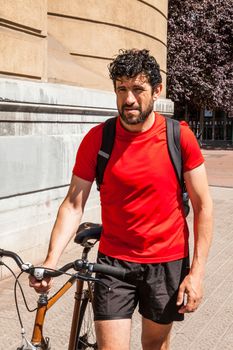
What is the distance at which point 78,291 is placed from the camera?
3244 mm

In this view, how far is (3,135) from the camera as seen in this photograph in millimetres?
6551

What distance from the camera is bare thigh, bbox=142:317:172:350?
3059mm

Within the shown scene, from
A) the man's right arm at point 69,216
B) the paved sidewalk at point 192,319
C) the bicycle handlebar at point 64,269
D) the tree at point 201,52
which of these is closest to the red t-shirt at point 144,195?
the man's right arm at point 69,216

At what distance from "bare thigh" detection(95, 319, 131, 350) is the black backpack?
0.65 metres

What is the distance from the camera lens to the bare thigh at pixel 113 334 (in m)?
2.87

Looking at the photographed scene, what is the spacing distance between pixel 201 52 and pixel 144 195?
24.3 metres

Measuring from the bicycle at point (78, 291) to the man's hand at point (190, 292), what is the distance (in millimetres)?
405

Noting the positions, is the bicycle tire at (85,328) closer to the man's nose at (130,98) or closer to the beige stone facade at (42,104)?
the man's nose at (130,98)

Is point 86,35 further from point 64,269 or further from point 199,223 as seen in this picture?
point 64,269

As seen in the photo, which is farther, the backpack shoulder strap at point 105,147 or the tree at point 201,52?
the tree at point 201,52

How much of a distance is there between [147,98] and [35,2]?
488 cm

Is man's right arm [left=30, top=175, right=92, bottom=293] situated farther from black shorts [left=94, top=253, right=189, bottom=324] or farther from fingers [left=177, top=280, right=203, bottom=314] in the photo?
fingers [left=177, top=280, right=203, bottom=314]

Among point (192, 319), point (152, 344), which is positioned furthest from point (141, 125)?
point (192, 319)

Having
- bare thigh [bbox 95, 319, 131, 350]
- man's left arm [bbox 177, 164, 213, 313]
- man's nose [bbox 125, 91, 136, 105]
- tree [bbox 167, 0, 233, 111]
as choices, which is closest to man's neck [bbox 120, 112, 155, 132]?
man's nose [bbox 125, 91, 136, 105]
